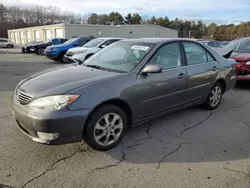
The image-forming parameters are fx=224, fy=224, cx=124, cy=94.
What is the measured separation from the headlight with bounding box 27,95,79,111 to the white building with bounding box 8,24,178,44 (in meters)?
33.3

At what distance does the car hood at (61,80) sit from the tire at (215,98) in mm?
2501

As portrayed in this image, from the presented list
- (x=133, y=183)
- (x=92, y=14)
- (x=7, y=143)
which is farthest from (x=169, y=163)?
(x=92, y=14)

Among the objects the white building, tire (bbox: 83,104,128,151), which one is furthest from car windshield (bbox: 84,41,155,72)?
the white building

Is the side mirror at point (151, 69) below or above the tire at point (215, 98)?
above

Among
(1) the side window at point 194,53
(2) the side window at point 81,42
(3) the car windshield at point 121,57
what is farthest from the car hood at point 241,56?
(2) the side window at point 81,42

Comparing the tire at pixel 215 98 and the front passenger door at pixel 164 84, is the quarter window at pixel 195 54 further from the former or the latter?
the tire at pixel 215 98

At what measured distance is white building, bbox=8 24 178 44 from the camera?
34397 mm

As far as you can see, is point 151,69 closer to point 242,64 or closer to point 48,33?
point 242,64

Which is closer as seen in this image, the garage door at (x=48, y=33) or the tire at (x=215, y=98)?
the tire at (x=215, y=98)

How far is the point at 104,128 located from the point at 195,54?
2452 millimetres

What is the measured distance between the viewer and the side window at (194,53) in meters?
4.20

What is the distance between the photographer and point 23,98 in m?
2.91

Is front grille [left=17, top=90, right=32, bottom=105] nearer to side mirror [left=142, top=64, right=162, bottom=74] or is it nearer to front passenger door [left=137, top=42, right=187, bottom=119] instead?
A: front passenger door [left=137, top=42, right=187, bottom=119]

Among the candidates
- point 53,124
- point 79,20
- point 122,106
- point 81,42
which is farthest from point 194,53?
point 79,20
